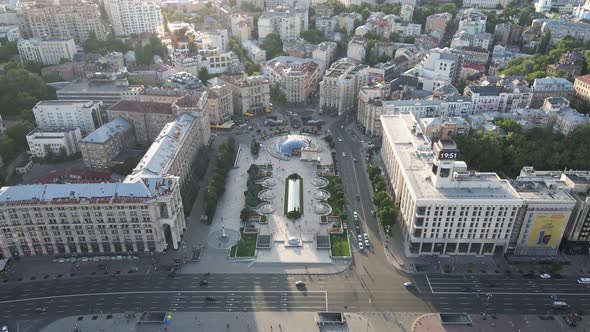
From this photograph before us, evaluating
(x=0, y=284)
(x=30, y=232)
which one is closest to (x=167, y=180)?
(x=30, y=232)

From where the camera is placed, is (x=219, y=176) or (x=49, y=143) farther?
(x=49, y=143)

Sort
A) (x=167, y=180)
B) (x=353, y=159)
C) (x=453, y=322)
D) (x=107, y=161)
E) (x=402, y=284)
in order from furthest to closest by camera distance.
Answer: (x=353, y=159), (x=107, y=161), (x=167, y=180), (x=402, y=284), (x=453, y=322)

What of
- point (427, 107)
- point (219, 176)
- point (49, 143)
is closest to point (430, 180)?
point (427, 107)

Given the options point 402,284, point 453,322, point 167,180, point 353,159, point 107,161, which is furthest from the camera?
point 353,159

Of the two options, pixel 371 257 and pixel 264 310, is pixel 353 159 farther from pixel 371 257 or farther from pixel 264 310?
pixel 264 310

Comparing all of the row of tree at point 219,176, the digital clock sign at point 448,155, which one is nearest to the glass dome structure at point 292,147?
the row of tree at point 219,176

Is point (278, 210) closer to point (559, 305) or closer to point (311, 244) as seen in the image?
point (311, 244)

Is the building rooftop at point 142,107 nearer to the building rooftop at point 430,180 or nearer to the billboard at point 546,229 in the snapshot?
the building rooftop at point 430,180

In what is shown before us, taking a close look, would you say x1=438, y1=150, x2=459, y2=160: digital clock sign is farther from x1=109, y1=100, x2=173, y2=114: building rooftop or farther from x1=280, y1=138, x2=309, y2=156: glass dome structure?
x1=109, y1=100, x2=173, y2=114: building rooftop
